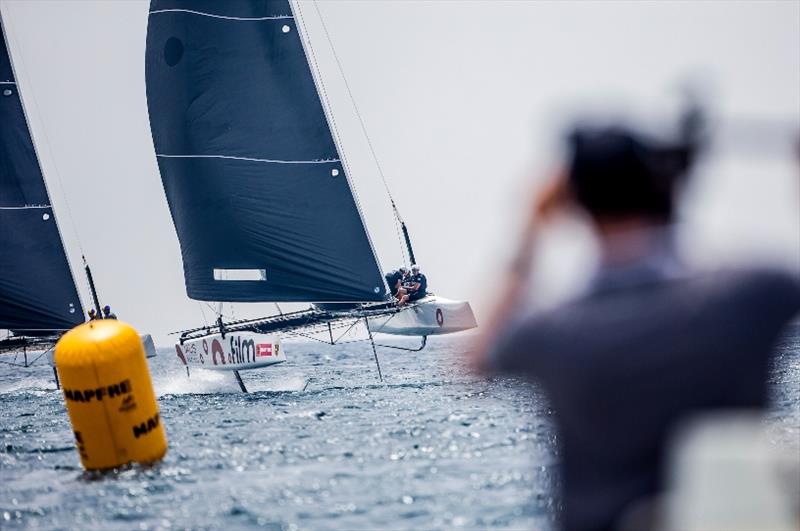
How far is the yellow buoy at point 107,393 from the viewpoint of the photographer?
1040 centimetres

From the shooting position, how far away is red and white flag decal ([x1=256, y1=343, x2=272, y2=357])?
24.6m

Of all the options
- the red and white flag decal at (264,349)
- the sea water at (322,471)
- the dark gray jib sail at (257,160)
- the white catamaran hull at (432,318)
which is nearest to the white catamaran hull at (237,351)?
the red and white flag decal at (264,349)

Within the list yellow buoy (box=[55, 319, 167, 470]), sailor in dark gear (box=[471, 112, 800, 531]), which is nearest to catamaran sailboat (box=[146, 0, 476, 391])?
yellow buoy (box=[55, 319, 167, 470])

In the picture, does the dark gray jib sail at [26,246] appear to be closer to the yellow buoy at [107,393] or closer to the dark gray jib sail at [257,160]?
the dark gray jib sail at [257,160]

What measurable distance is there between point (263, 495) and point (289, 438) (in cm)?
455

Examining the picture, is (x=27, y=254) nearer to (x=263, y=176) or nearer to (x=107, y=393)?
(x=263, y=176)

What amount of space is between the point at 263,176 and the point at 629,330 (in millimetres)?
24391

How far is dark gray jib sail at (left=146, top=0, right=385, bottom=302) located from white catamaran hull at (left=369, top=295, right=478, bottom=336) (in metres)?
1.07

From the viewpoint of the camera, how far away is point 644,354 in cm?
233

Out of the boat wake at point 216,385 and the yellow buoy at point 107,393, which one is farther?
the boat wake at point 216,385

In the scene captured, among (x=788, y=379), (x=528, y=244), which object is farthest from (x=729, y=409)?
(x=788, y=379)

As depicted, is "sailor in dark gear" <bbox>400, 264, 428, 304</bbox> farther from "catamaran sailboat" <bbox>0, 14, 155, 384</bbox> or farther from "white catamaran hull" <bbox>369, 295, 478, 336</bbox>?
"catamaran sailboat" <bbox>0, 14, 155, 384</bbox>

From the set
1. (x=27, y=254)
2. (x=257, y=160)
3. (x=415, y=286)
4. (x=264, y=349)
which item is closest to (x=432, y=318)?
(x=415, y=286)

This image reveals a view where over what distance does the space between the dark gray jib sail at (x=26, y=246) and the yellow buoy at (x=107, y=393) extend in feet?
74.6
